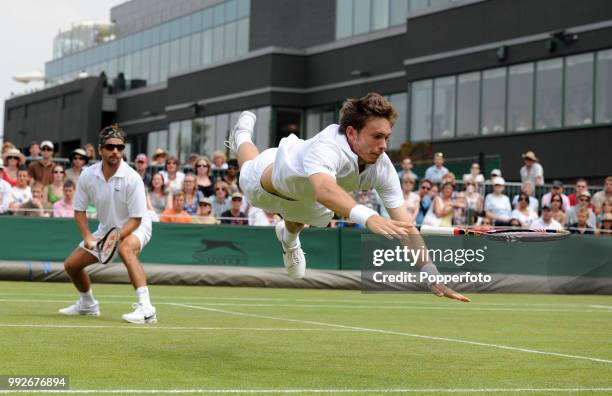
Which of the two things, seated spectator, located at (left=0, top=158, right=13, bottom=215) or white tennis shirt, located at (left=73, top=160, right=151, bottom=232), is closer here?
white tennis shirt, located at (left=73, top=160, right=151, bottom=232)

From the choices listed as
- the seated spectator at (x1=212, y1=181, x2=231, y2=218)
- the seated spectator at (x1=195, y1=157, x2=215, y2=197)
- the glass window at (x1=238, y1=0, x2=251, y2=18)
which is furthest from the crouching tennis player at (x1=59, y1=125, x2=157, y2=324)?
the glass window at (x1=238, y1=0, x2=251, y2=18)

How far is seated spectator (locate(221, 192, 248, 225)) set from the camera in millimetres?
22172

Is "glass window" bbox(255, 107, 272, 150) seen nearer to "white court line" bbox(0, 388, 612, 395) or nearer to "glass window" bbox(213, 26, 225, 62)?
"glass window" bbox(213, 26, 225, 62)

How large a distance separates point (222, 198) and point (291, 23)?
32797mm

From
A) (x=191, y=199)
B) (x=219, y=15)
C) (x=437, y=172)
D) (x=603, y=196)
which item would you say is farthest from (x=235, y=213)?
(x=219, y=15)

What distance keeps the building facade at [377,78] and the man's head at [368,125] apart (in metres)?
25.5

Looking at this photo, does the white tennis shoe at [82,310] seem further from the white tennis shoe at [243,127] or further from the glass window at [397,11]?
the glass window at [397,11]

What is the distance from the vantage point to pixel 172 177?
883 inches

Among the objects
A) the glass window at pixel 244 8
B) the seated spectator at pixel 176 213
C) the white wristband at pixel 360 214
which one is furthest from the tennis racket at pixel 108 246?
the glass window at pixel 244 8

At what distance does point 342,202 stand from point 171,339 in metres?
3.33

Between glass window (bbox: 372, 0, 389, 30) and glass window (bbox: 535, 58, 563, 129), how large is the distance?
10228 mm

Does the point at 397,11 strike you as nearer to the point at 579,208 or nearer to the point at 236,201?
the point at 579,208

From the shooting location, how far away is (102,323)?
39.3ft

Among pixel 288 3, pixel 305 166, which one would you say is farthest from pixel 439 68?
pixel 305 166
